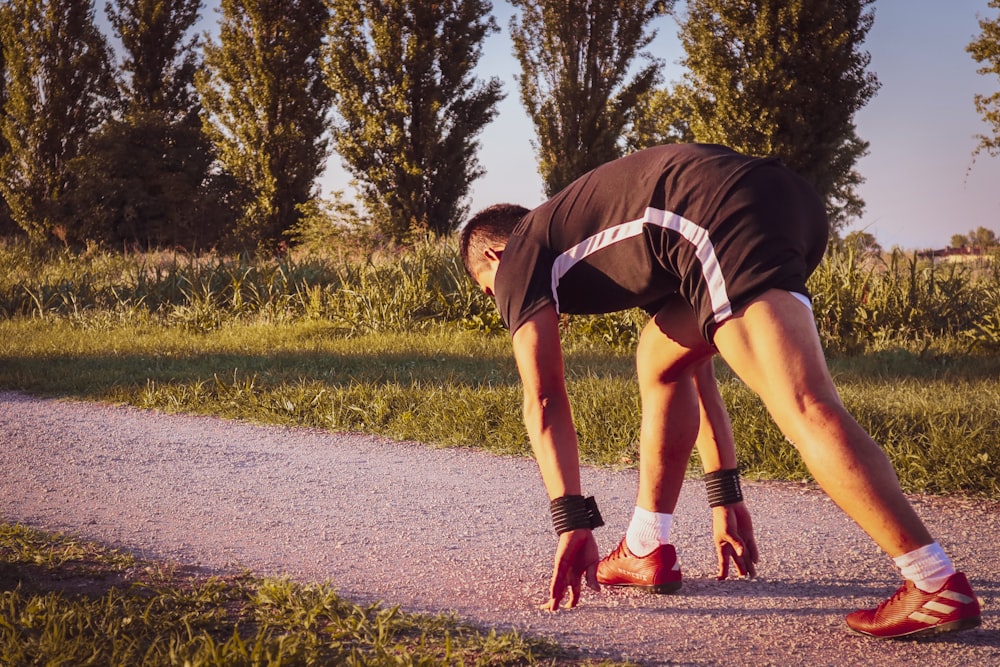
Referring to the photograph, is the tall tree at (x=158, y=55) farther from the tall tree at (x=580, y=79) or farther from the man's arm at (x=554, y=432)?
the man's arm at (x=554, y=432)

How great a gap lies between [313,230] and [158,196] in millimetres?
7971

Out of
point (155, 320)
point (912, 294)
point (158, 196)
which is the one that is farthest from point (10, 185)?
point (912, 294)

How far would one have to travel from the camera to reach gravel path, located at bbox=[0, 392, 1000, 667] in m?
2.78

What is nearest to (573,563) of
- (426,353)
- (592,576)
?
(592,576)

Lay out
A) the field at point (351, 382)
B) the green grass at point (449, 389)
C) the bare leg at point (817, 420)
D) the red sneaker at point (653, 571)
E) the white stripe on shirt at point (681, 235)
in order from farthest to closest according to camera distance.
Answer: the green grass at point (449, 389)
the red sneaker at point (653, 571)
the field at point (351, 382)
the white stripe on shirt at point (681, 235)
the bare leg at point (817, 420)

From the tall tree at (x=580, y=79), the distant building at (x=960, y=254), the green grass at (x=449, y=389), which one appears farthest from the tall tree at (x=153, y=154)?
the distant building at (x=960, y=254)

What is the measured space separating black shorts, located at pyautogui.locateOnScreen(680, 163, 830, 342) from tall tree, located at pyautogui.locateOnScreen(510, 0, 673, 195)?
69.3 ft

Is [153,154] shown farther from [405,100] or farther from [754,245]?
[754,245]

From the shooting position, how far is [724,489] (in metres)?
3.12

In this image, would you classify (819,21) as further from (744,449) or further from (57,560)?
(57,560)

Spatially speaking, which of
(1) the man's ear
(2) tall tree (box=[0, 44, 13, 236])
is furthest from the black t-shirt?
(2) tall tree (box=[0, 44, 13, 236])

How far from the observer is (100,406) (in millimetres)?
7180

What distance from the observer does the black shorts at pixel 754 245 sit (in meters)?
2.47

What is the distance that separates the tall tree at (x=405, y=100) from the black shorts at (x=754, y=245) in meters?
Answer: 22.2
